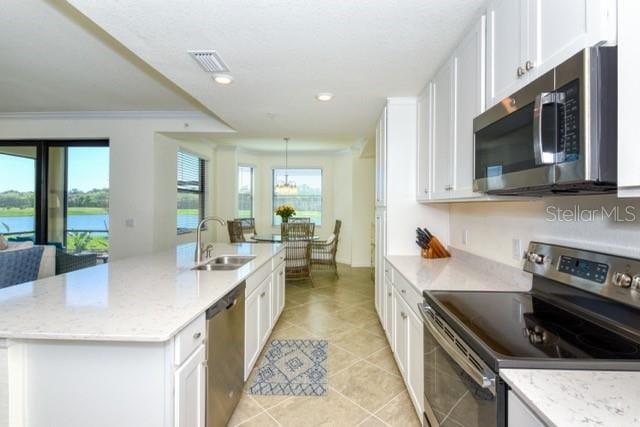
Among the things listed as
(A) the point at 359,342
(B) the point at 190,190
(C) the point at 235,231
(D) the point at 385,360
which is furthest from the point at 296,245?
(D) the point at 385,360

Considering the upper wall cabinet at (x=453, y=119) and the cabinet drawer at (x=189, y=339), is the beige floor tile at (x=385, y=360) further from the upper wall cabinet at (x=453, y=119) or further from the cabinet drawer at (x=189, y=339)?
the cabinet drawer at (x=189, y=339)

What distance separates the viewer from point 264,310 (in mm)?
2803

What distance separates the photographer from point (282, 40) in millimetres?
2006

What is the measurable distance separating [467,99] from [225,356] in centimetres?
207

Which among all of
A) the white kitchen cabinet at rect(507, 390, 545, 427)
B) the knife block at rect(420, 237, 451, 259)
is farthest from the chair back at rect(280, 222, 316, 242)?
the white kitchen cabinet at rect(507, 390, 545, 427)

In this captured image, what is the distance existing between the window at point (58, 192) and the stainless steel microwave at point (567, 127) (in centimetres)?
513

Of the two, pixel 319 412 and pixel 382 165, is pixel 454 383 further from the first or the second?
pixel 382 165

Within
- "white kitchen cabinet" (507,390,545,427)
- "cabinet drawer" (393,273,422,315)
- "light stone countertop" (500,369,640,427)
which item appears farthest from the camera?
"cabinet drawer" (393,273,422,315)

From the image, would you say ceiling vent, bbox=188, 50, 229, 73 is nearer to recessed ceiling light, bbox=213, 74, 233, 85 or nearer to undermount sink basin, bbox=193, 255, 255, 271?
recessed ceiling light, bbox=213, 74, 233, 85

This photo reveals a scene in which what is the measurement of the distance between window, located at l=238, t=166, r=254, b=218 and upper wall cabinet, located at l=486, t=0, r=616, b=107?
19.8 ft

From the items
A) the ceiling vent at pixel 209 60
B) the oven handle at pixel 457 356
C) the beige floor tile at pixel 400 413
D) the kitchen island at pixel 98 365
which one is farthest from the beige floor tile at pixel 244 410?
the ceiling vent at pixel 209 60

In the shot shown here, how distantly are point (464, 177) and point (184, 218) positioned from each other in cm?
510

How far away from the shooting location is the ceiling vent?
7.13 ft

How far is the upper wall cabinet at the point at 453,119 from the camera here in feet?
5.74
